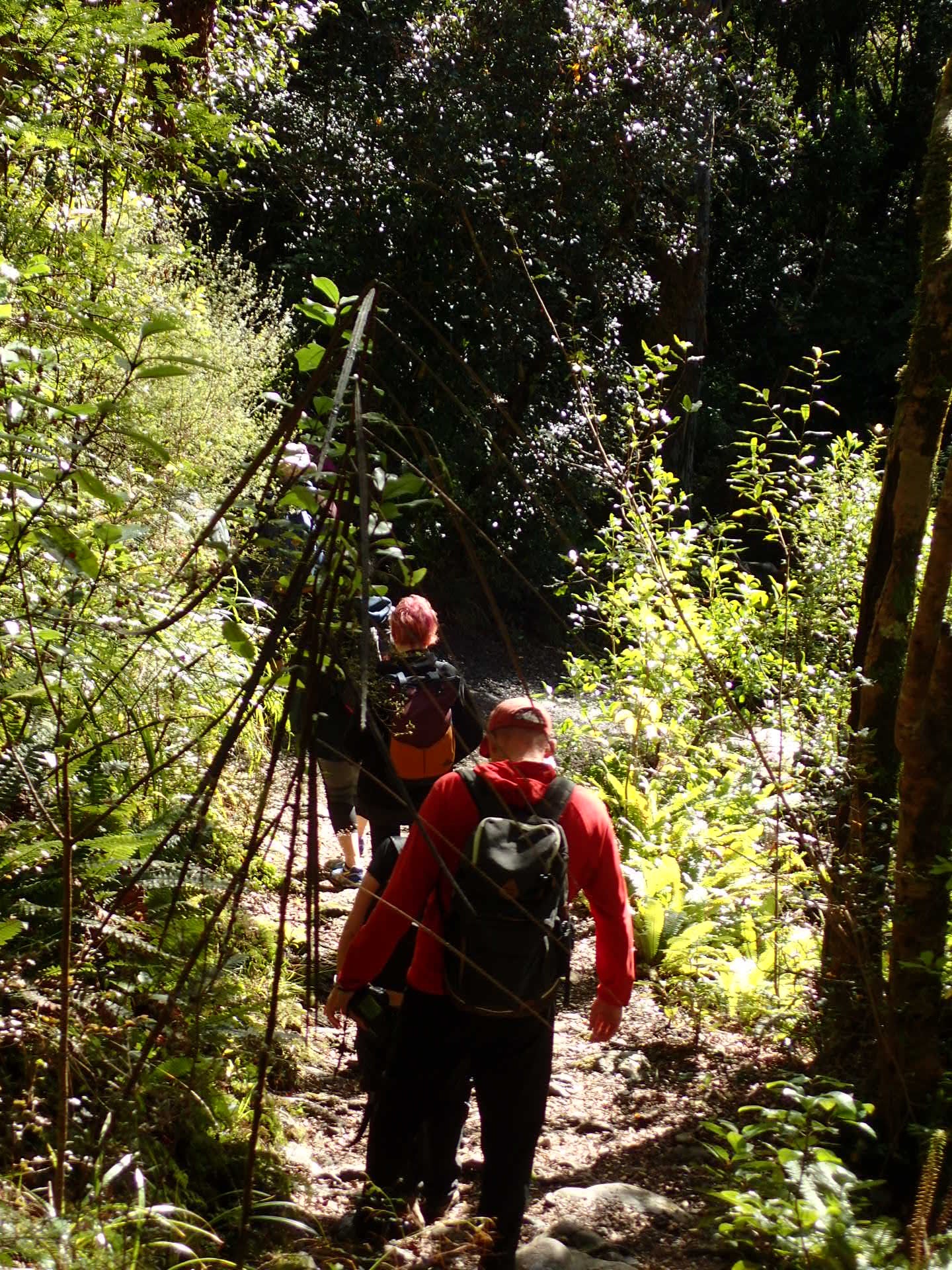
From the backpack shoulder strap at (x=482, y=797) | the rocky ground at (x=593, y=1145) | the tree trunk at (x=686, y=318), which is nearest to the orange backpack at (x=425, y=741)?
the rocky ground at (x=593, y=1145)

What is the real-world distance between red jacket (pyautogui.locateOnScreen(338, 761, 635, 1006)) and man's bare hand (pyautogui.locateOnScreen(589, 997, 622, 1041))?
27 millimetres

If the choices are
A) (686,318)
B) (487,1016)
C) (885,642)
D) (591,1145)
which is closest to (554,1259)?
(487,1016)

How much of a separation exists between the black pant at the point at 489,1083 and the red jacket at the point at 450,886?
0.48ft

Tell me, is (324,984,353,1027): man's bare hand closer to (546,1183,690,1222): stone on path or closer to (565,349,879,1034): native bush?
(546,1183,690,1222): stone on path

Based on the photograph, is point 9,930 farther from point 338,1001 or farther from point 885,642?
point 885,642

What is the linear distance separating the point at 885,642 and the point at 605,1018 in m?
1.86

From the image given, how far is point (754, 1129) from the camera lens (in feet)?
12.2

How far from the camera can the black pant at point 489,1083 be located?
329 centimetres

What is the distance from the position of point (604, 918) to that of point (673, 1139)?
184cm

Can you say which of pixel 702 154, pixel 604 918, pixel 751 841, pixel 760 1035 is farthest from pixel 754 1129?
pixel 702 154

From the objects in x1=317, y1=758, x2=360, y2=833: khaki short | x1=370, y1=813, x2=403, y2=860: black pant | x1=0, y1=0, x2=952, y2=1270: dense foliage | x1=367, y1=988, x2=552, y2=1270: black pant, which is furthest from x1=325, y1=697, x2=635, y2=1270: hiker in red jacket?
x1=317, y1=758, x2=360, y2=833: khaki short

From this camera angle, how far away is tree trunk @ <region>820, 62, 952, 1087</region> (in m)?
4.17

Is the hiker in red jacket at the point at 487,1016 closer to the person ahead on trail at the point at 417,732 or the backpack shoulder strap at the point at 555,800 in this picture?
the backpack shoulder strap at the point at 555,800

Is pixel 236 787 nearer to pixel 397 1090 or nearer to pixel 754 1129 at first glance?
pixel 397 1090
